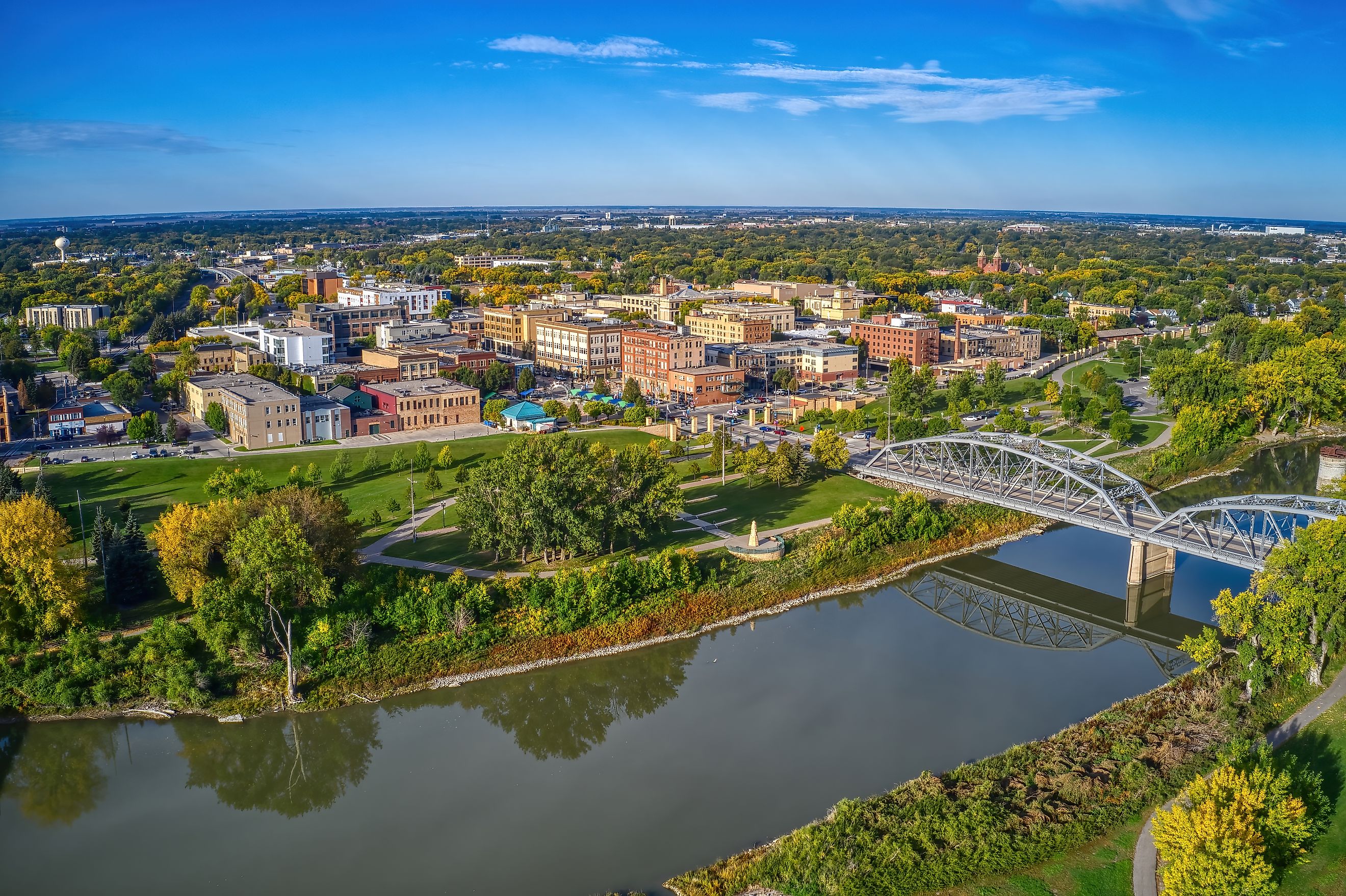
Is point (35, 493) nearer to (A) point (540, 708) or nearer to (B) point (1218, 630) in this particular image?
(A) point (540, 708)

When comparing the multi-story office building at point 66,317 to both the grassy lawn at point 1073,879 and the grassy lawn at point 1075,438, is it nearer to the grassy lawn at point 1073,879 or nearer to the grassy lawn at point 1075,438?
the grassy lawn at point 1075,438

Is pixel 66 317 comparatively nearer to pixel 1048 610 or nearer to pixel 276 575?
pixel 276 575

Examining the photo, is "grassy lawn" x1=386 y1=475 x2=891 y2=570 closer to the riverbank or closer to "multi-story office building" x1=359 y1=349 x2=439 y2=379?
the riverbank

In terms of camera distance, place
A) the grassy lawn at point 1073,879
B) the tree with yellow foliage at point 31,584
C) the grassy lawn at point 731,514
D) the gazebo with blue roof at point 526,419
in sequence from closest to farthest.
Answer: the grassy lawn at point 1073,879 → the tree with yellow foliage at point 31,584 → the grassy lawn at point 731,514 → the gazebo with blue roof at point 526,419

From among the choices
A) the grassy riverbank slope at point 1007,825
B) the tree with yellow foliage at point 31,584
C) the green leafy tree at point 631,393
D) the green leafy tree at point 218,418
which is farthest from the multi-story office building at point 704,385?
the grassy riverbank slope at point 1007,825

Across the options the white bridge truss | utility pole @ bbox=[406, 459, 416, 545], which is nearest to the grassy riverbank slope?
the white bridge truss
